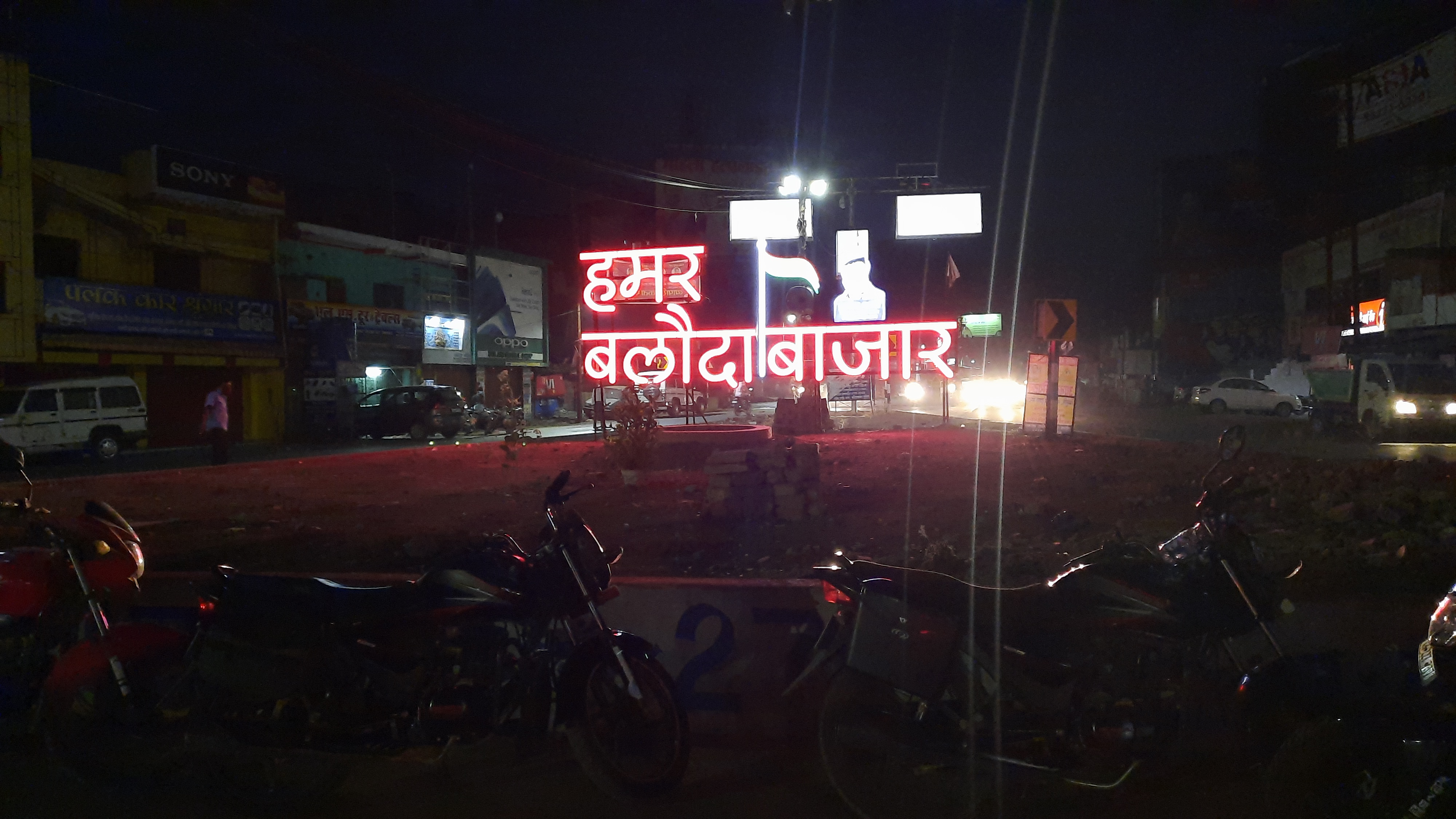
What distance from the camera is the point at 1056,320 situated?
15367 millimetres

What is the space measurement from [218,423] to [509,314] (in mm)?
21441

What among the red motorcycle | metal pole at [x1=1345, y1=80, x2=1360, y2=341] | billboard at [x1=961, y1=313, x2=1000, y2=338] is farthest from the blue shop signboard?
metal pole at [x1=1345, y1=80, x2=1360, y2=341]

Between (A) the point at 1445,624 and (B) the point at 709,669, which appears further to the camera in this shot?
(B) the point at 709,669

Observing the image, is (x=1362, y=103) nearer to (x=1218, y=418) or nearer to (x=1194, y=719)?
(x=1218, y=418)

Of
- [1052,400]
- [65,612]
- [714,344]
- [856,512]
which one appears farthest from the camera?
[1052,400]

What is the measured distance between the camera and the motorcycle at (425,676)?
3.46 m

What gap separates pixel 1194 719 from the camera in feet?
11.1

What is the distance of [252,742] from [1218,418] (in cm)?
3123

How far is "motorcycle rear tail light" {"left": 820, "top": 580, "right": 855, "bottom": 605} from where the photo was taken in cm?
354

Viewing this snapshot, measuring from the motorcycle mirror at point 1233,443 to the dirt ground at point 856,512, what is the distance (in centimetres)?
247

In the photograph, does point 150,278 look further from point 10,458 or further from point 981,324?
point 981,324

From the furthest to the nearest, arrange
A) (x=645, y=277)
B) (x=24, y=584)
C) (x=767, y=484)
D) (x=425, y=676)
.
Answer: (x=645, y=277)
(x=767, y=484)
(x=24, y=584)
(x=425, y=676)

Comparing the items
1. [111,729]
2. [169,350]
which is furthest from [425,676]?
[169,350]

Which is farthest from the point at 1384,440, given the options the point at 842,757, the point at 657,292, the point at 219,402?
the point at 219,402
